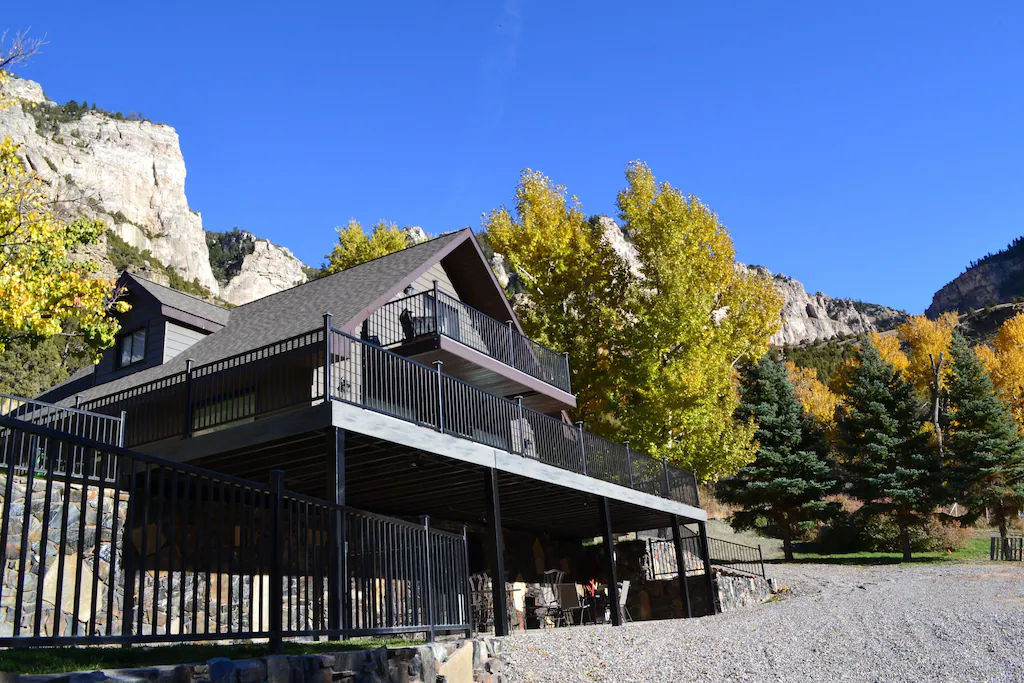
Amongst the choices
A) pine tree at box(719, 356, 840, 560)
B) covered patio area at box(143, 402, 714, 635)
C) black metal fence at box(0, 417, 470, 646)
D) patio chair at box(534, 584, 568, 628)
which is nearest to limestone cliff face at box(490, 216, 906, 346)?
pine tree at box(719, 356, 840, 560)

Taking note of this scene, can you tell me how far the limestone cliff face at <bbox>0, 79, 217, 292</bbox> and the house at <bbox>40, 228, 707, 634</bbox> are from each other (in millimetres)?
91102

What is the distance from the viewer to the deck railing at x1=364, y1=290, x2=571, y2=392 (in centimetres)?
1927

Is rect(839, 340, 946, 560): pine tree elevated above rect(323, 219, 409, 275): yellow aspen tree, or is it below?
below

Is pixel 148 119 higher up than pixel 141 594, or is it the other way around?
pixel 148 119

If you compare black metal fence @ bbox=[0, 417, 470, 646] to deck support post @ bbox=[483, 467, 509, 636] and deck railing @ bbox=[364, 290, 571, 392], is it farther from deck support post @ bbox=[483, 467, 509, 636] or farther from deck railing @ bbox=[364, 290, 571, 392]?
deck railing @ bbox=[364, 290, 571, 392]

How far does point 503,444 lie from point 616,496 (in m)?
4.31

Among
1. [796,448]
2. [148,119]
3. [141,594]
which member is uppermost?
[148,119]

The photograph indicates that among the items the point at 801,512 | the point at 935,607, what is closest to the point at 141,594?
the point at 935,607

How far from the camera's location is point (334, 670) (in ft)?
19.5

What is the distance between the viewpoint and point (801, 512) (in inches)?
1443

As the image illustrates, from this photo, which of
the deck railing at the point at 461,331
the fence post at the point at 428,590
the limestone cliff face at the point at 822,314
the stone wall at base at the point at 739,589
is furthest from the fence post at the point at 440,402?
the limestone cliff face at the point at 822,314

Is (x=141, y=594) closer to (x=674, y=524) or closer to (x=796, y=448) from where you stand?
(x=674, y=524)

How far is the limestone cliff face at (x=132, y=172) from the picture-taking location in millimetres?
109312

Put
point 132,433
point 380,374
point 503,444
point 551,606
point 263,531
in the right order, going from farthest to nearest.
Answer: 1. point 551,606
2. point 503,444
3. point 132,433
4. point 380,374
5. point 263,531
